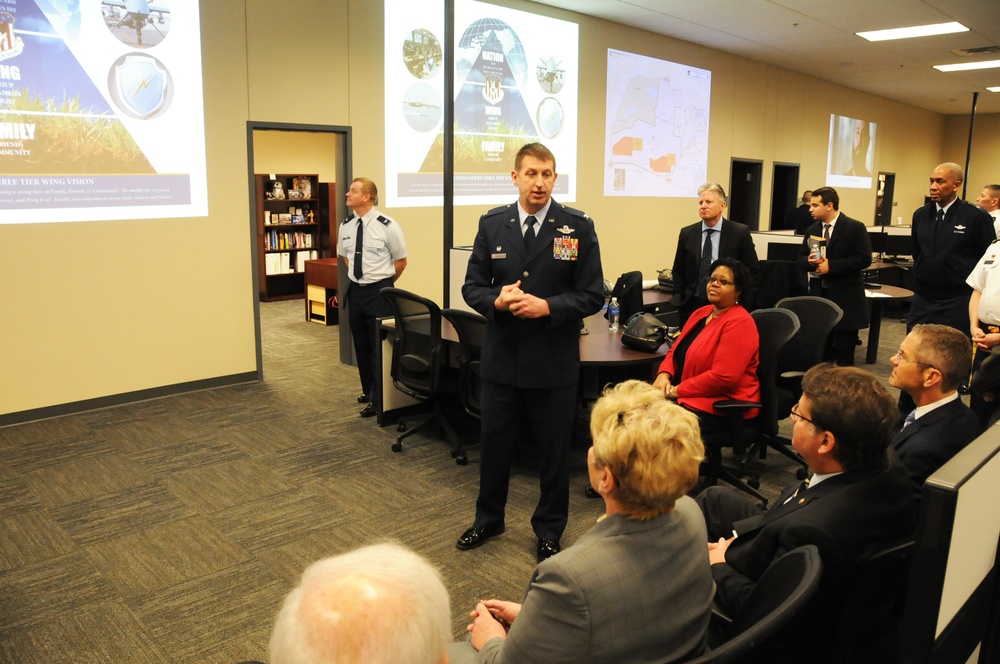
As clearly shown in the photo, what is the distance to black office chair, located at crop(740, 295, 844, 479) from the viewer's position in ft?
12.2

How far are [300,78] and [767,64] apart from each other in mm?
7374

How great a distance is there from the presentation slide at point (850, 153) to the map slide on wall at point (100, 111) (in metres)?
10.5

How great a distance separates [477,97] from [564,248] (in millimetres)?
4565

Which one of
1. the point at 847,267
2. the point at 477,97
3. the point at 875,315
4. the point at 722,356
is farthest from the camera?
the point at 477,97

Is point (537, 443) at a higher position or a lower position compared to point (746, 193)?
lower

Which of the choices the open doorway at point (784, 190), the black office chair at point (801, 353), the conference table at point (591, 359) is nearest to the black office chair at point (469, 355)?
the conference table at point (591, 359)

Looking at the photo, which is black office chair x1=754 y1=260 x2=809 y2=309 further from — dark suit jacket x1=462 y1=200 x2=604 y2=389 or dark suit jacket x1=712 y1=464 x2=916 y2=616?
dark suit jacket x1=712 y1=464 x2=916 y2=616

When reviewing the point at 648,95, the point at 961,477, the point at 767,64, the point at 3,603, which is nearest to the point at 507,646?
the point at 961,477

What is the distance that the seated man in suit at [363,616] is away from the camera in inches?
32.4

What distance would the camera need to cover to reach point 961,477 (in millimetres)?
1163

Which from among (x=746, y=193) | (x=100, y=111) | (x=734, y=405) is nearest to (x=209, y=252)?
(x=100, y=111)

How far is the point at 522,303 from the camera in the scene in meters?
2.63

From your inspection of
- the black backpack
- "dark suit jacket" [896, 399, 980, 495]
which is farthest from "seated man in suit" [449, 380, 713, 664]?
the black backpack

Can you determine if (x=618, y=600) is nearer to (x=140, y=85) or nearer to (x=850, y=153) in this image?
(x=140, y=85)
